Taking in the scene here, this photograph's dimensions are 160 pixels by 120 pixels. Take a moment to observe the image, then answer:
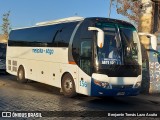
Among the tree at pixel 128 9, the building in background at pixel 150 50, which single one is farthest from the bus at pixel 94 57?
the tree at pixel 128 9

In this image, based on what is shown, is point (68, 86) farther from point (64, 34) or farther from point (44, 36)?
point (44, 36)

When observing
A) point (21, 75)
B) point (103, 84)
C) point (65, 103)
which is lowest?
point (65, 103)

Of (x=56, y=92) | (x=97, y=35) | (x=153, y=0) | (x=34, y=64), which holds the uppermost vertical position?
(x=153, y=0)

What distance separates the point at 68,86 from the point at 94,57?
2254 millimetres

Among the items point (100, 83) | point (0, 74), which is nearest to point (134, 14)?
point (0, 74)

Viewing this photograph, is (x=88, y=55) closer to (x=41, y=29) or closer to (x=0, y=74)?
(x=41, y=29)

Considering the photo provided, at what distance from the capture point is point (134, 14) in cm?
3622

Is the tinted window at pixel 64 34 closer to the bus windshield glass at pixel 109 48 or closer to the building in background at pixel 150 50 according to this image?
the bus windshield glass at pixel 109 48

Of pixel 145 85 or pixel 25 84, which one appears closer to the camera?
pixel 145 85

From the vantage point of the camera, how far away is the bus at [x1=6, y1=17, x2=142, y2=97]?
13086mm

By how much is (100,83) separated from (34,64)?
605 cm

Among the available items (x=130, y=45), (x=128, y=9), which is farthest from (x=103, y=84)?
(x=128, y=9)

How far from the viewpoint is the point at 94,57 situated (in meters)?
13.1

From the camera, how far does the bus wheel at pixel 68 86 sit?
14.4 m
